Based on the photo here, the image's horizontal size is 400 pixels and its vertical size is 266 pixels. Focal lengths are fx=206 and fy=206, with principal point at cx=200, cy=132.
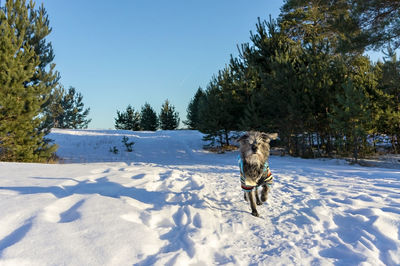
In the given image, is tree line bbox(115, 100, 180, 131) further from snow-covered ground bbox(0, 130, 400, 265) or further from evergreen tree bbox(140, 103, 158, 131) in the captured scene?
snow-covered ground bbox(0, 130, 400, 265)

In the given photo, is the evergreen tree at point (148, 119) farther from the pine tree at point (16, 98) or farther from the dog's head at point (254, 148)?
the dog's head at point (254, 148)

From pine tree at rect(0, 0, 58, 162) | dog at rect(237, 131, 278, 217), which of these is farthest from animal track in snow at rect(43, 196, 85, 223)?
pine tree at rect(0, 0, 58, 162)

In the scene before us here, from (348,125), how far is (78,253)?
37.4ft

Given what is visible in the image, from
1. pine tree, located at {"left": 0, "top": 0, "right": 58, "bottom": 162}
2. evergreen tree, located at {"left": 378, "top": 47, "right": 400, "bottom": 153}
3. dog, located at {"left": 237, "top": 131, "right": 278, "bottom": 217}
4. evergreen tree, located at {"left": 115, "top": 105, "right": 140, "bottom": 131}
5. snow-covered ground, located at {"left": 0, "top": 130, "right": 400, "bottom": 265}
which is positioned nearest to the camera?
snow-covered ground, located at {"left": 0, "top": 130, "right": 400, "bottom": 265}

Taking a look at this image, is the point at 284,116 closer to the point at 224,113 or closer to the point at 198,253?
the point at 224,113

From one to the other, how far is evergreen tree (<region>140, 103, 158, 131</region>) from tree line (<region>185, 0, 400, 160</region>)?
2886 cm

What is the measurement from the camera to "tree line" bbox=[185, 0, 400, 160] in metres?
9.77

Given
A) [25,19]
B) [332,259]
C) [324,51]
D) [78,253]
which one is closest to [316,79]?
[324,51]

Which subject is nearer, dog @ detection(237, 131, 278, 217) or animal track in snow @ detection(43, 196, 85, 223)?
animal track in snow @ detection(43, 196, 85, 223)

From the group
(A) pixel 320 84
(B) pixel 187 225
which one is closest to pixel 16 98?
(B) pixel 187 225

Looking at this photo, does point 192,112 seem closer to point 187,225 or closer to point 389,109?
point 389,109

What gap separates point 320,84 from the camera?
11398mm

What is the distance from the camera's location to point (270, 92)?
1290cm

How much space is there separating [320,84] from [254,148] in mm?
10114
